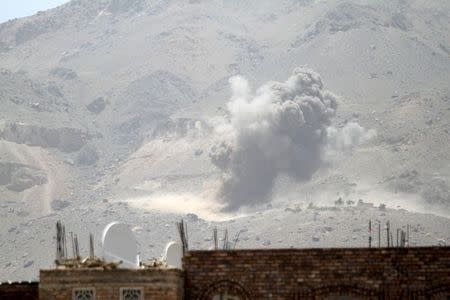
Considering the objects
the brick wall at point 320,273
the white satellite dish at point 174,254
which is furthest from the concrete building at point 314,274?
the white satellite dish at point 174,254

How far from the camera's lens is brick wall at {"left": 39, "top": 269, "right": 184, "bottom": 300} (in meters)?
31.6

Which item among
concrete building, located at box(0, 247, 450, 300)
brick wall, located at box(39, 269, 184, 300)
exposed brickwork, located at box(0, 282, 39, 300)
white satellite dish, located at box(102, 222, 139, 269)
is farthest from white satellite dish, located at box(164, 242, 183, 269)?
brick wall, located at box(39, 269, 184, 300)

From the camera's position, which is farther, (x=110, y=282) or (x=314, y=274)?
(x=314, y=274)

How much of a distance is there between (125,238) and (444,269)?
28.3 ft

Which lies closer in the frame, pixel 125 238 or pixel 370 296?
pixel 370 296

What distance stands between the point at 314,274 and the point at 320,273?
0.14m

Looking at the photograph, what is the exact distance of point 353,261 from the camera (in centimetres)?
3250

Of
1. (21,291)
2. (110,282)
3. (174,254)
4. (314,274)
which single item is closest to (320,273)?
(314,274)

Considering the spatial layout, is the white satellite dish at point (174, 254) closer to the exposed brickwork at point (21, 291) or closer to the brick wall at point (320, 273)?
the brick wall at point (320, 273)

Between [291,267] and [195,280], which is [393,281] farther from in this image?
[195,280]

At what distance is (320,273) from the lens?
32562 mm

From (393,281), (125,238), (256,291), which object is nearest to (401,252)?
(393,281)

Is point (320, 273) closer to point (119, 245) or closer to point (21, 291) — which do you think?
point (119, 245)

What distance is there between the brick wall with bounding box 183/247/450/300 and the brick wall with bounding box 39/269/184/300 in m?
1.08
